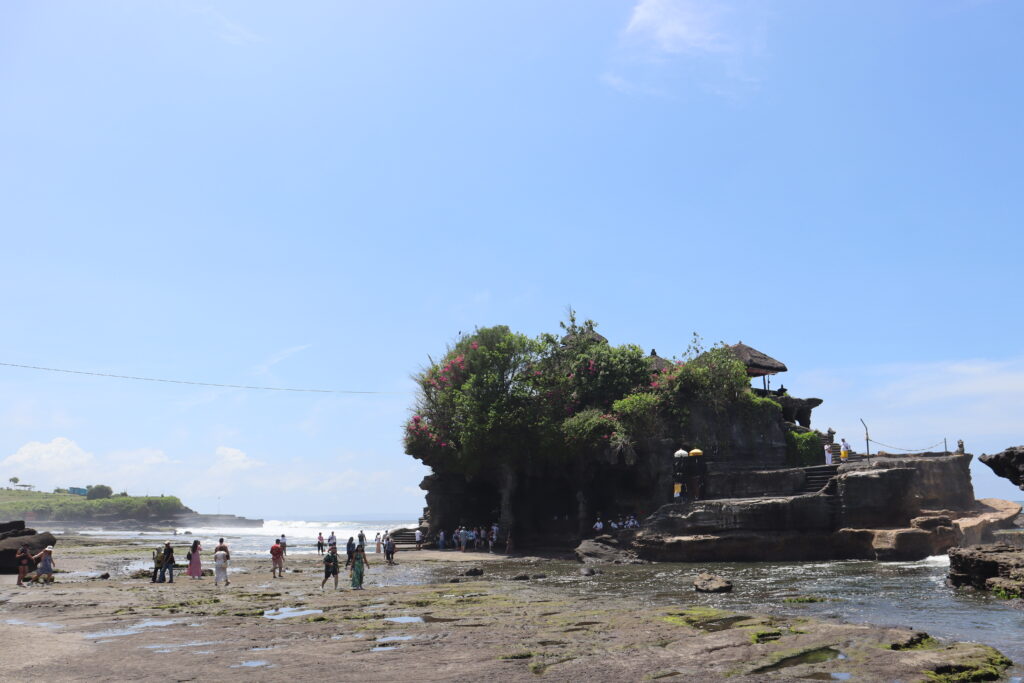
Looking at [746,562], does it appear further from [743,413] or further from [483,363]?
[483,363]

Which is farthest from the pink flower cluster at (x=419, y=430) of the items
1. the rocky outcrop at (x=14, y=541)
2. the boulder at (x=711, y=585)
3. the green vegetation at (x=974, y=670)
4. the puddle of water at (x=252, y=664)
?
the green vegetation at (x=974, y=670)

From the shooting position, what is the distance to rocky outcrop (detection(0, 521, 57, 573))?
29266mm

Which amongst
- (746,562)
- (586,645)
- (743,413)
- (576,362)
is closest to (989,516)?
(743,413)

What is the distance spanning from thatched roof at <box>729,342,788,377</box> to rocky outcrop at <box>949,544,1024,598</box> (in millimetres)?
27648

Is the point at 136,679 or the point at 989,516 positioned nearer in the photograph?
the point at 136,679

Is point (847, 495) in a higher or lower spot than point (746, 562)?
higher

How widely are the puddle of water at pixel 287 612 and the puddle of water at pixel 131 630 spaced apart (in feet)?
7.21

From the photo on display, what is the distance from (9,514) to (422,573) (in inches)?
6474

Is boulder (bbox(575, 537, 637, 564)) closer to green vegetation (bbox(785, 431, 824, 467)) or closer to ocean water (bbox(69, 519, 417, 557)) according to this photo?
ocean water (bbox(69, 519, 417, 557))

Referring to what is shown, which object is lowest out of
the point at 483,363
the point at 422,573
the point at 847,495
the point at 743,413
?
the point at 422,573

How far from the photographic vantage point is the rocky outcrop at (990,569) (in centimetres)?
1766

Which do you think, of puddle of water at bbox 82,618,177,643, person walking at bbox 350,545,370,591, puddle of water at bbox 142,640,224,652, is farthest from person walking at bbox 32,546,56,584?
puddle of water at bbox 142,640,224,652

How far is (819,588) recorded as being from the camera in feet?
66.8

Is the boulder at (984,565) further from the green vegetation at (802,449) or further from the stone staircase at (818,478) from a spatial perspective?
the green vegetation at (802,449)
